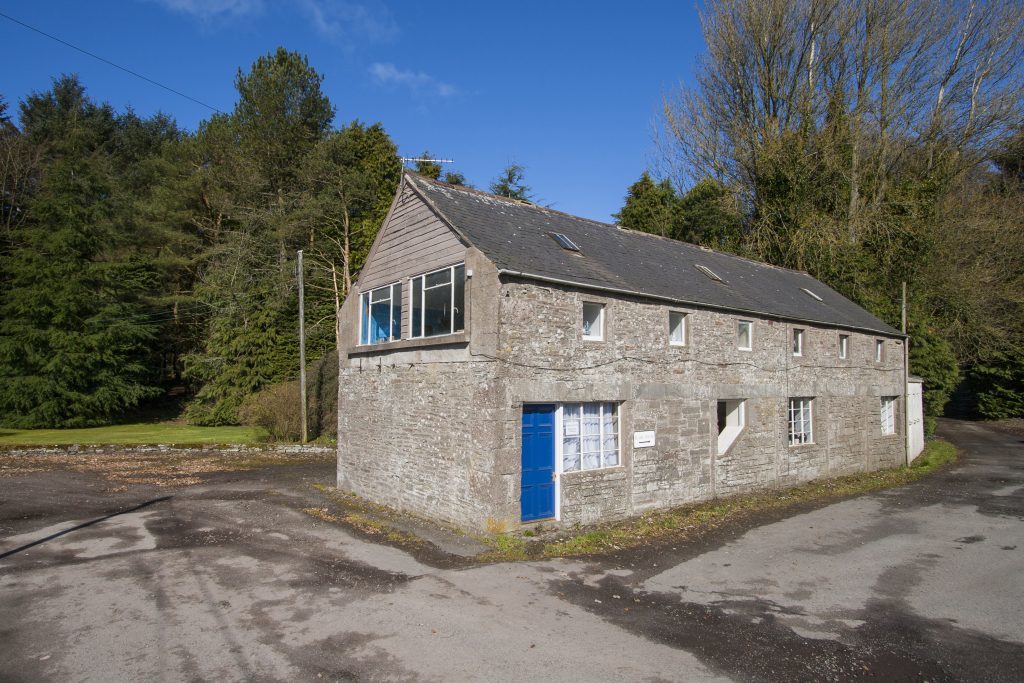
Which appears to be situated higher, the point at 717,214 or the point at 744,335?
the point at 717,214

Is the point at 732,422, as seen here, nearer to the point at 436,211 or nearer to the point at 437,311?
the point at 437,311

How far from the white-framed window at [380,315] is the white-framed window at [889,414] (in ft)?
59.4

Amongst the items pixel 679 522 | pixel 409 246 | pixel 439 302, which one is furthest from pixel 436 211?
pixel 679 522

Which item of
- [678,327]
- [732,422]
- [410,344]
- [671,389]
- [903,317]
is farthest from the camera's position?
[903,317]

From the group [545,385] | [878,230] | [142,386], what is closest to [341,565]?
[545,385]

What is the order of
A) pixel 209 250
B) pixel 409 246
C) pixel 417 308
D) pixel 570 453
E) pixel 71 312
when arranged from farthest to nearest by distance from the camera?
pixel 209 250
pixel 71 312
pixel 409 246
pixel 417 308
pixel 570 453

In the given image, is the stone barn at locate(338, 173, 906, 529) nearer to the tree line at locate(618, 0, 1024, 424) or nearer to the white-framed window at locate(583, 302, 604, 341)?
the white-framed window at locate(583, 302, 604, 341)

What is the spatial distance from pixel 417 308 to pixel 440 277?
112 centimetres

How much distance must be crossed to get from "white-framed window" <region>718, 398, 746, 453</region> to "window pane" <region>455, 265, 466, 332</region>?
7.70 meters

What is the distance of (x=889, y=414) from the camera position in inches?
875

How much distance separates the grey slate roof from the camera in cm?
1188

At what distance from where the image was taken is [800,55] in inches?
1286

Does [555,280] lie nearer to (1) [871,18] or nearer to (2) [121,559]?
(2) [121,559]

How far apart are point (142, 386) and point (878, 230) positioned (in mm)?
41705
